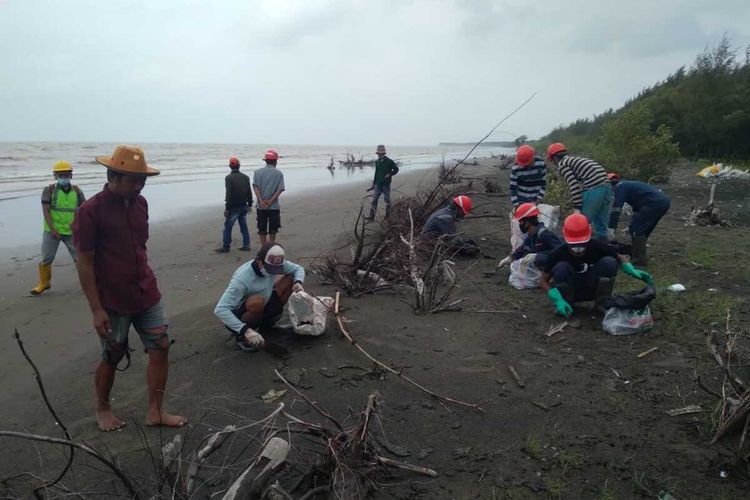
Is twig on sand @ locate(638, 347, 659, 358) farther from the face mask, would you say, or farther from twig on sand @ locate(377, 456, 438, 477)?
twig on sand @ locate(377, 456, 438, 477)

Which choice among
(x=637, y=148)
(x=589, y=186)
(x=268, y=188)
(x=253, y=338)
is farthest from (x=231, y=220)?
(x=637, y=148)

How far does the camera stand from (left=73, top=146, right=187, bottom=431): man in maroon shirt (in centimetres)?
265

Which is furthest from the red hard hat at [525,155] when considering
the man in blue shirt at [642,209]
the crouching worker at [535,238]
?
the man in blue shirt at [642,209]

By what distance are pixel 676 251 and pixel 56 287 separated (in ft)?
27.9

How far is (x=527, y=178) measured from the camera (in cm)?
639

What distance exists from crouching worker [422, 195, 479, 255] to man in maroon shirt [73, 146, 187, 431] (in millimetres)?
4069

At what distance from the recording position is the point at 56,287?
6113 millimetres

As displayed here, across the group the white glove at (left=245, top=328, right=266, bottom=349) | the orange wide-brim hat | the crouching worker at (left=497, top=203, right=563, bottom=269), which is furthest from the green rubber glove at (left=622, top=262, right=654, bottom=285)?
the orange wide-brim hat

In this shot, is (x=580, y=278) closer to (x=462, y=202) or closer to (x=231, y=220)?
(x=462, y=202)

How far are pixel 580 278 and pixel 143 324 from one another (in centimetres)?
373

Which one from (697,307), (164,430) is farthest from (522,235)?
(164,430)

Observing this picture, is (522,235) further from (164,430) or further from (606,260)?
(164,430)

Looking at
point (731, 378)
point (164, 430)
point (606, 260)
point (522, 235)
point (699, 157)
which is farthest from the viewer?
point (699, 157)

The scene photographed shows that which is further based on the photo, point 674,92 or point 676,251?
point 674,92
